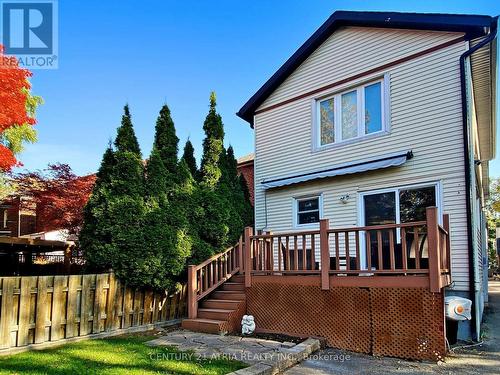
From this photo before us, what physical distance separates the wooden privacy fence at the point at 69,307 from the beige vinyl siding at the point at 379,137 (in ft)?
14.1

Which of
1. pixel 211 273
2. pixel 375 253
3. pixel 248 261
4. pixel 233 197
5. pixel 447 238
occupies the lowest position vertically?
pixel 211 273

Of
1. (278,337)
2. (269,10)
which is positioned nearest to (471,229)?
(278,337)

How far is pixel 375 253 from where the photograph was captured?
24.4 feet

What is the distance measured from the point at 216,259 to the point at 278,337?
241 cm

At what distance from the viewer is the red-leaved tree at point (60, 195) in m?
13.4

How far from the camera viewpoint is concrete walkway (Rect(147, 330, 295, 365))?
17.5 feet

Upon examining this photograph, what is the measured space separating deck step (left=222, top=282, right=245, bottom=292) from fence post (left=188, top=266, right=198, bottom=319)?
0.92m

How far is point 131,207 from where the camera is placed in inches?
287

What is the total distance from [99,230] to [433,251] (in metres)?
6.02

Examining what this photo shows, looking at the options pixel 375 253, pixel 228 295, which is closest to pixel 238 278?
pixel 228 295

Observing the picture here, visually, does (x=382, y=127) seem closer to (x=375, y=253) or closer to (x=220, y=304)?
(x=375, y=253)

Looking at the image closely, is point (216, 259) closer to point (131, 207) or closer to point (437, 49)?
point (131, 207)

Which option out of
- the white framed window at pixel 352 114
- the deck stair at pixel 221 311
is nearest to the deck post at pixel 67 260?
the deck stair at pixel 221 311

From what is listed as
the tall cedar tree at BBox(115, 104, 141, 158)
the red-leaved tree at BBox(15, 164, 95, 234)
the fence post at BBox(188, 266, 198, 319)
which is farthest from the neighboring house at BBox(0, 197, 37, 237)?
the fence post at BBox(188, 266, 198, 319)
